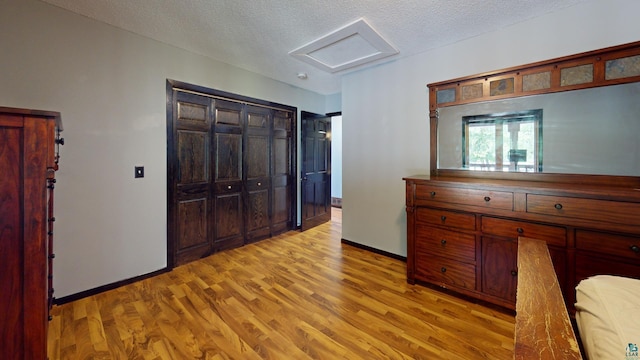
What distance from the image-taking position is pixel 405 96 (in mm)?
2898

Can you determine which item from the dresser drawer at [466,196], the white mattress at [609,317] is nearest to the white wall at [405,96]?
the dresser drawer at [466,196]

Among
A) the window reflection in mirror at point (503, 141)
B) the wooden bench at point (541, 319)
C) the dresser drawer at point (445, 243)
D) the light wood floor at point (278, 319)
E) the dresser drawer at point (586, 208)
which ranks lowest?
the light wood floor at point (278, 319)

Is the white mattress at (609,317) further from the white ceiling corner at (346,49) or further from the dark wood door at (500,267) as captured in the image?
the white ceiling corner at (346,49)

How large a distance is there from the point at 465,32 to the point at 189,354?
3.45m

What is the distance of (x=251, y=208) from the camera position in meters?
3.56

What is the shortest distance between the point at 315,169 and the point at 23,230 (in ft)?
11.8

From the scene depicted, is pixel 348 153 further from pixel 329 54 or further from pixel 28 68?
pixel 28 68

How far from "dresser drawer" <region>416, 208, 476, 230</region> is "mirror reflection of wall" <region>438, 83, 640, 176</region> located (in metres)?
0.82

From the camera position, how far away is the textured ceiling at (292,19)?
1.94 meters

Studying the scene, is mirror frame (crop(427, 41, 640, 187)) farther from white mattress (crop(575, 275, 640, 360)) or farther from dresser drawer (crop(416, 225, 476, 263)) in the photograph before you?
white mattress (crop(575, 275, 640, 360))

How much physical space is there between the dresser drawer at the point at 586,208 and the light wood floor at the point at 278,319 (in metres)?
0.89

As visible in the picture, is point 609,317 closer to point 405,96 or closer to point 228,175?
point 405,96

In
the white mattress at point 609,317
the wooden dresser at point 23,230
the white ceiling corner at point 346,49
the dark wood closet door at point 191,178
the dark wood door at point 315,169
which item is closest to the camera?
the white mattress at point 609,317

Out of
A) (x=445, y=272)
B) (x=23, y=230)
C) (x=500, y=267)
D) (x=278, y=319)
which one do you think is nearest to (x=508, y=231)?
(x=500, y=267)
